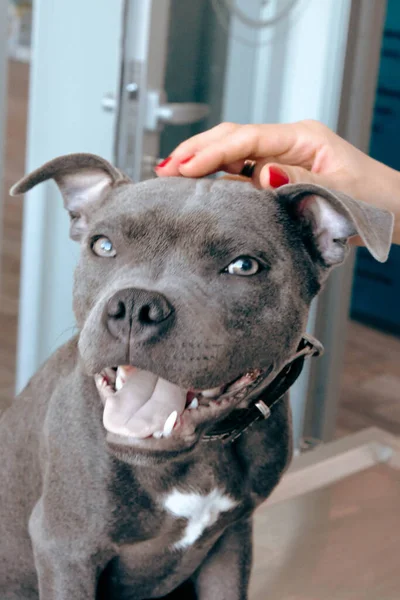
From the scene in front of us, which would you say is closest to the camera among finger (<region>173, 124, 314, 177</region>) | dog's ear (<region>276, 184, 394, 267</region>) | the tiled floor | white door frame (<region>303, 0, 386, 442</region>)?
dog's ear (<region>276, 184, 394, 267</region>)

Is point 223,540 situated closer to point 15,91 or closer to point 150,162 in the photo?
point 150,162

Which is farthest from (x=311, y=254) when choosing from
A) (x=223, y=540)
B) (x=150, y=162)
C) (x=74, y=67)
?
(x=74, y=67)

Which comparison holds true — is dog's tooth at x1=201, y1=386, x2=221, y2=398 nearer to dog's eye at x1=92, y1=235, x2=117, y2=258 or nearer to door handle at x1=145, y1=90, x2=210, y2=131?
dog's eye at x1=92, y1=235, x2=117, y2=258

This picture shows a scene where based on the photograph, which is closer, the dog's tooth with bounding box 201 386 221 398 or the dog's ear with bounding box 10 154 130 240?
the dog's tooth with bounding box 201 386 221 398

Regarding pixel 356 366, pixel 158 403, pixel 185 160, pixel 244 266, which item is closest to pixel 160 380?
pixel 158 403

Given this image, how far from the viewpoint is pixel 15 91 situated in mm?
6723

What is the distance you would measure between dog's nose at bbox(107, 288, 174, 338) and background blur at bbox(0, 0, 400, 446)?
127cm

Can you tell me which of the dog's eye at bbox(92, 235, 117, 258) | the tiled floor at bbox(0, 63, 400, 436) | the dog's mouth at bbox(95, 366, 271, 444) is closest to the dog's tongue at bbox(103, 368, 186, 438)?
the dog's mouth at bbox(95, 366, 271, 444)

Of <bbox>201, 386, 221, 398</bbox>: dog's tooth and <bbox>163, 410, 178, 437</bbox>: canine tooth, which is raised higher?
<bbox>201, 386, 221, 398</bbox>: dog's tooth

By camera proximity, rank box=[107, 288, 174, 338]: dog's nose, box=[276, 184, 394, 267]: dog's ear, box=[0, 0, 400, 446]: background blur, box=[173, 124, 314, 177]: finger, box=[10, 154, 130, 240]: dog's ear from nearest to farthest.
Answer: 1. box=[107, 288, 174, 338]: dog's nose
2. box=[276, 184, 394, 267]: dog's ear
3. box=[10, 154, 130, 240]: dog's ear
4. box=[173, 124, 314, 177]: finger
5. box=[0, 0, 400, 446]: background blur

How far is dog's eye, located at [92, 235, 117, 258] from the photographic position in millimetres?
867

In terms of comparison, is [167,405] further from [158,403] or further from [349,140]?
[349,140]

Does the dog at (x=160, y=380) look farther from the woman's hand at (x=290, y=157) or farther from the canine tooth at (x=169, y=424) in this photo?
the woman's hand at (x=290, y=157)

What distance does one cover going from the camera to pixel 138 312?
2.45 ft
